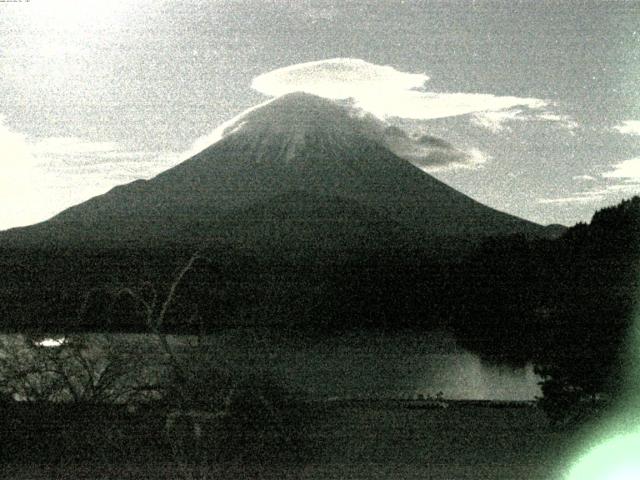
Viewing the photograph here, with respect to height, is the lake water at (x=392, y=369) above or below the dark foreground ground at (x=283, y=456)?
below

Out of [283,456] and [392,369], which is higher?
[283,456]

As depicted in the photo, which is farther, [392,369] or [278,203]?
[278,203]

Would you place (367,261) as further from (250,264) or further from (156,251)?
(156,251)

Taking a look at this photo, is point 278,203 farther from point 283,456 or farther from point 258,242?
point 283,456

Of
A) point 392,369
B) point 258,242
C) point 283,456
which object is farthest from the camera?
point 258,242

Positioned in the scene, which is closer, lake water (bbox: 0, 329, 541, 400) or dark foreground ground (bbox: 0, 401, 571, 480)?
dark foreground ground (bbox: 0, 401, 571, 480)

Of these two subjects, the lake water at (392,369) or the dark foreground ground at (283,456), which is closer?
the dark foreground ground at (283,456)

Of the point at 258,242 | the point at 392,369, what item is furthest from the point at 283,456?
the point at 258,242

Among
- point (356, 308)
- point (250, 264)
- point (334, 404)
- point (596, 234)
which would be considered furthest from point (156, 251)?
point (334, 404)
